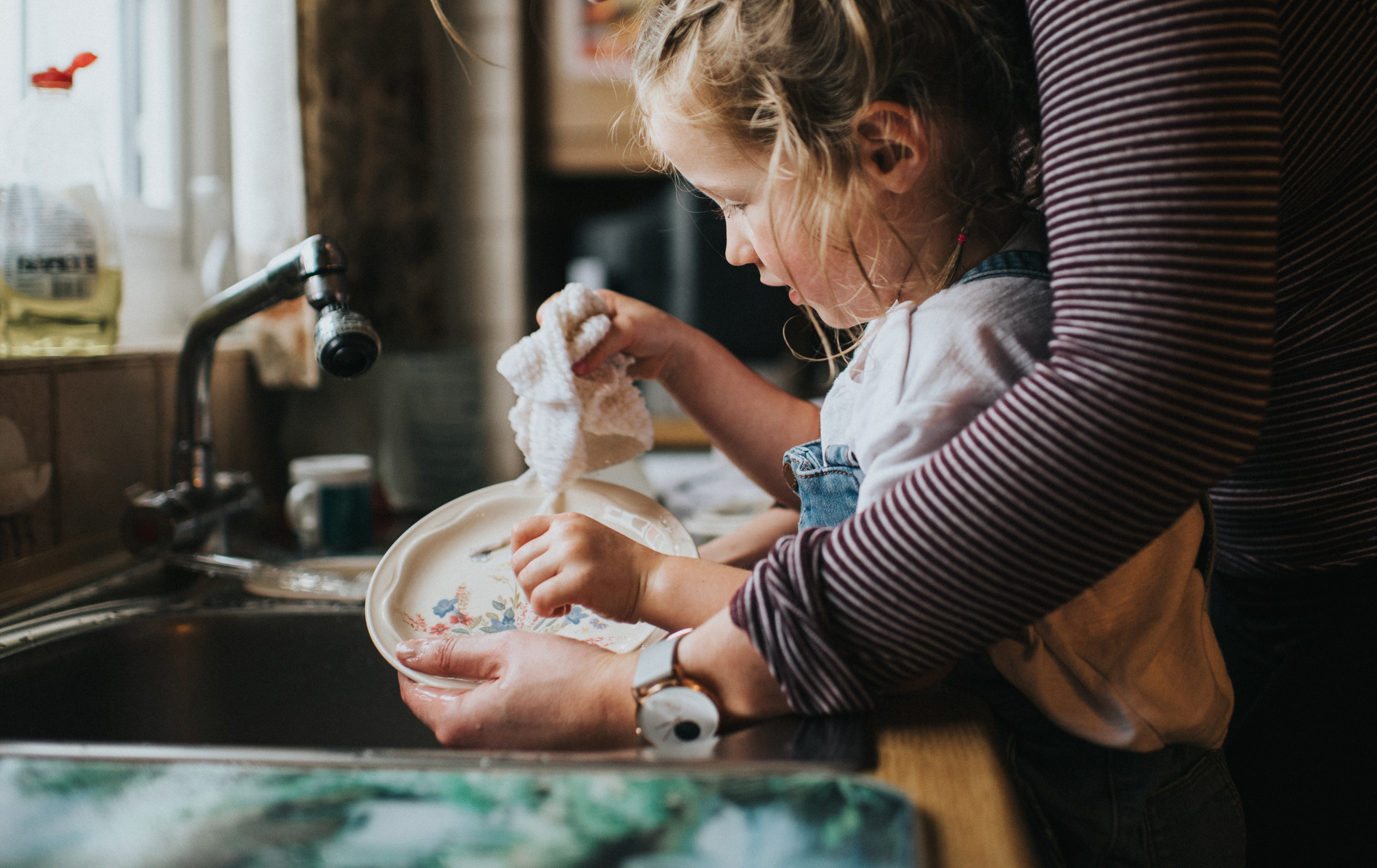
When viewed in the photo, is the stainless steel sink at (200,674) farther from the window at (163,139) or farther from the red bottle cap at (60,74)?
the window at (163,139)

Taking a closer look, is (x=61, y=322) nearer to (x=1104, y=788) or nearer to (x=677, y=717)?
(x=677, y=717)

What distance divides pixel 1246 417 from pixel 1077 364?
0.28 feet

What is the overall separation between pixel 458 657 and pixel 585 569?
0.11 m

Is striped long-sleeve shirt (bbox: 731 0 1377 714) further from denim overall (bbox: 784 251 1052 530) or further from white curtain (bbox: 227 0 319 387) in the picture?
white curtain (bbox: 227 0 319 387)

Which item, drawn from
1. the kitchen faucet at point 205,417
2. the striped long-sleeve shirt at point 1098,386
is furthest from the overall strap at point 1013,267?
the kitchen faucet at point 205,417

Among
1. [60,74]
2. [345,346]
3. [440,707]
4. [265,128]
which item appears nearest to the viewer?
[440,707]

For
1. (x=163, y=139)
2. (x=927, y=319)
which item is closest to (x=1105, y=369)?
(x=927, y=319)

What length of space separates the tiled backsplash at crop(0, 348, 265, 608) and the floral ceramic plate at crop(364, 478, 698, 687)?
0.42m

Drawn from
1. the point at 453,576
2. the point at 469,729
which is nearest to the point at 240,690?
the point at 453,576

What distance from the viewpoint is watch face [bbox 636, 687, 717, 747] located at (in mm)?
537

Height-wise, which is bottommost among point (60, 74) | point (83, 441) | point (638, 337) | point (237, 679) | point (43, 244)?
point (237, 679)

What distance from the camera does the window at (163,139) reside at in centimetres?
150

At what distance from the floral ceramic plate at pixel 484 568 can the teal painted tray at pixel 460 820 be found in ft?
0.95

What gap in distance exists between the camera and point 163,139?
164 centimetres
